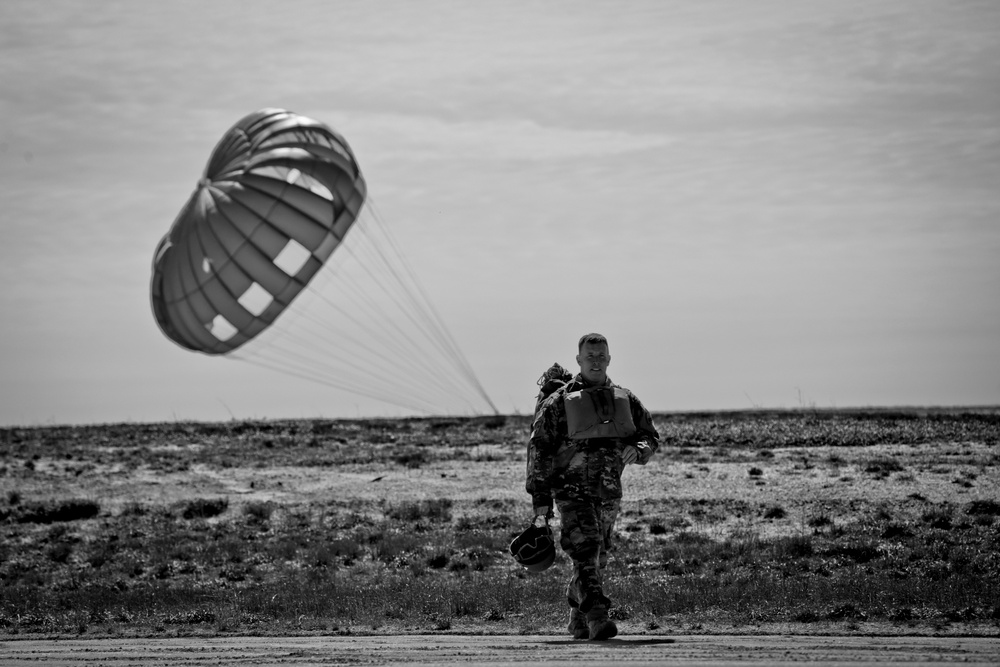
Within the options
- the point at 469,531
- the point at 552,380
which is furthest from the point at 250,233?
the point at 552,380

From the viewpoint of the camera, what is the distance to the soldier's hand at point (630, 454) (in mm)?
10438

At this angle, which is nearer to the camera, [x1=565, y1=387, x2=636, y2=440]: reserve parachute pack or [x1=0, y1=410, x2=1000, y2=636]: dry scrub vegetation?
[x1=565, y1=387, x2=636, y2=440]: reserve parachute pack

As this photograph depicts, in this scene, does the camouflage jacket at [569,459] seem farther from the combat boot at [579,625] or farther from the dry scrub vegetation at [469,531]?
the dry scrub vegetation at [469,531]

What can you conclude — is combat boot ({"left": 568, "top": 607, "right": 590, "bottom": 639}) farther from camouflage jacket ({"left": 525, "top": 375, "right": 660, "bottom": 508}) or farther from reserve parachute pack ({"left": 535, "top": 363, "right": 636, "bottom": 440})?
reserve parachute pack ({"left": 535, "top": 363, "right": 636, "bottom": 440})

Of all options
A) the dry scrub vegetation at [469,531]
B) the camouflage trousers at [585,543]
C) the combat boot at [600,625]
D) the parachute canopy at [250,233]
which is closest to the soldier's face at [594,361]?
the camouflage trousers at [585,543]

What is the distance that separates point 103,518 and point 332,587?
7855mm

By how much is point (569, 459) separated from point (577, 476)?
0.53ft

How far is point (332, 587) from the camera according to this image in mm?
15008

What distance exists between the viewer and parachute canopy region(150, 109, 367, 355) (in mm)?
24562

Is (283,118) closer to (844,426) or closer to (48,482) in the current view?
(48,482)

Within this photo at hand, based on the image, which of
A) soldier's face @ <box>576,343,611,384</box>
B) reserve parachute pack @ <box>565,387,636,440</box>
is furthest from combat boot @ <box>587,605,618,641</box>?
soldier's face @ <box>576,343,611,384</box>

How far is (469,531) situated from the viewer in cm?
1867

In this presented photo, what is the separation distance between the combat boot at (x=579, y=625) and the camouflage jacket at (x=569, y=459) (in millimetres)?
909

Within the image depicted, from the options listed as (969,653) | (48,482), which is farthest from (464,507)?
(969,653)
